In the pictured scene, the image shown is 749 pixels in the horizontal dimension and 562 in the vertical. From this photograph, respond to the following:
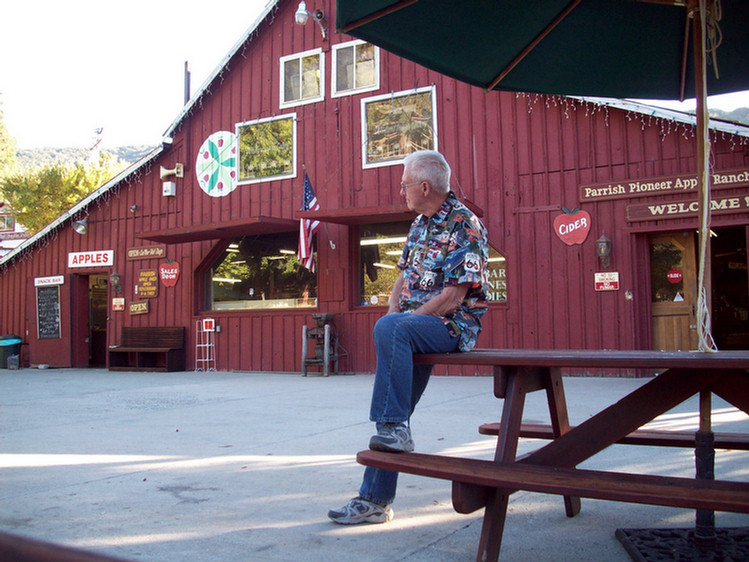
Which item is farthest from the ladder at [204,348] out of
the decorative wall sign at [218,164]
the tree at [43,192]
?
the tree at [43,192]

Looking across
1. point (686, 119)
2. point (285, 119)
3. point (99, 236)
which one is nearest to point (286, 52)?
point (285, 119)

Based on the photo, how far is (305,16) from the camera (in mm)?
12531

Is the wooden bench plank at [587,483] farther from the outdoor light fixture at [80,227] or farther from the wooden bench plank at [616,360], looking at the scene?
the outdoor light fixture at [80,227]

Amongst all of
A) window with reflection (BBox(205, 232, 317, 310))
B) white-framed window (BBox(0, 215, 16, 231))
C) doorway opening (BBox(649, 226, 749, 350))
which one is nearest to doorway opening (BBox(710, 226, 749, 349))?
doorway opening (BBox(649, 226, 749, 350))

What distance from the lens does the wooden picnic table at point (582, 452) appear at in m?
2.10

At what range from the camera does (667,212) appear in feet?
32.6

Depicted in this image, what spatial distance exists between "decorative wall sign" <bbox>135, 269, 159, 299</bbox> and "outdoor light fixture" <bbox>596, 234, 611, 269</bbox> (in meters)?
9.27

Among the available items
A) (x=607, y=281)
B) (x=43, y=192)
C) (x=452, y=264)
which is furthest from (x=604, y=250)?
(x=43, y=192)

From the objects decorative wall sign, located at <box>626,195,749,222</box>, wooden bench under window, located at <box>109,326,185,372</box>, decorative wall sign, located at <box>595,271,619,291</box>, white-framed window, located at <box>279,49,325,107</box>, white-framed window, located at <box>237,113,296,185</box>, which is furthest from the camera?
wooden bench under window, located at <box>109,326,185,372</box>

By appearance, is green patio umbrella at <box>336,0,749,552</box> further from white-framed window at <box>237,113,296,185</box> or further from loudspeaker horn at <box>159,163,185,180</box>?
loudspeaker horn at <box>159,163,185,180</box>

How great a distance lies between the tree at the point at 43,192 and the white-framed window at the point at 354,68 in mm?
19860

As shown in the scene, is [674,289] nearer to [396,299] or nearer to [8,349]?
[396,299]

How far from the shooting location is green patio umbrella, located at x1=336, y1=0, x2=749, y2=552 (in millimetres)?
3422

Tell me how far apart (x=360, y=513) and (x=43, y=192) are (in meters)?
30.6
